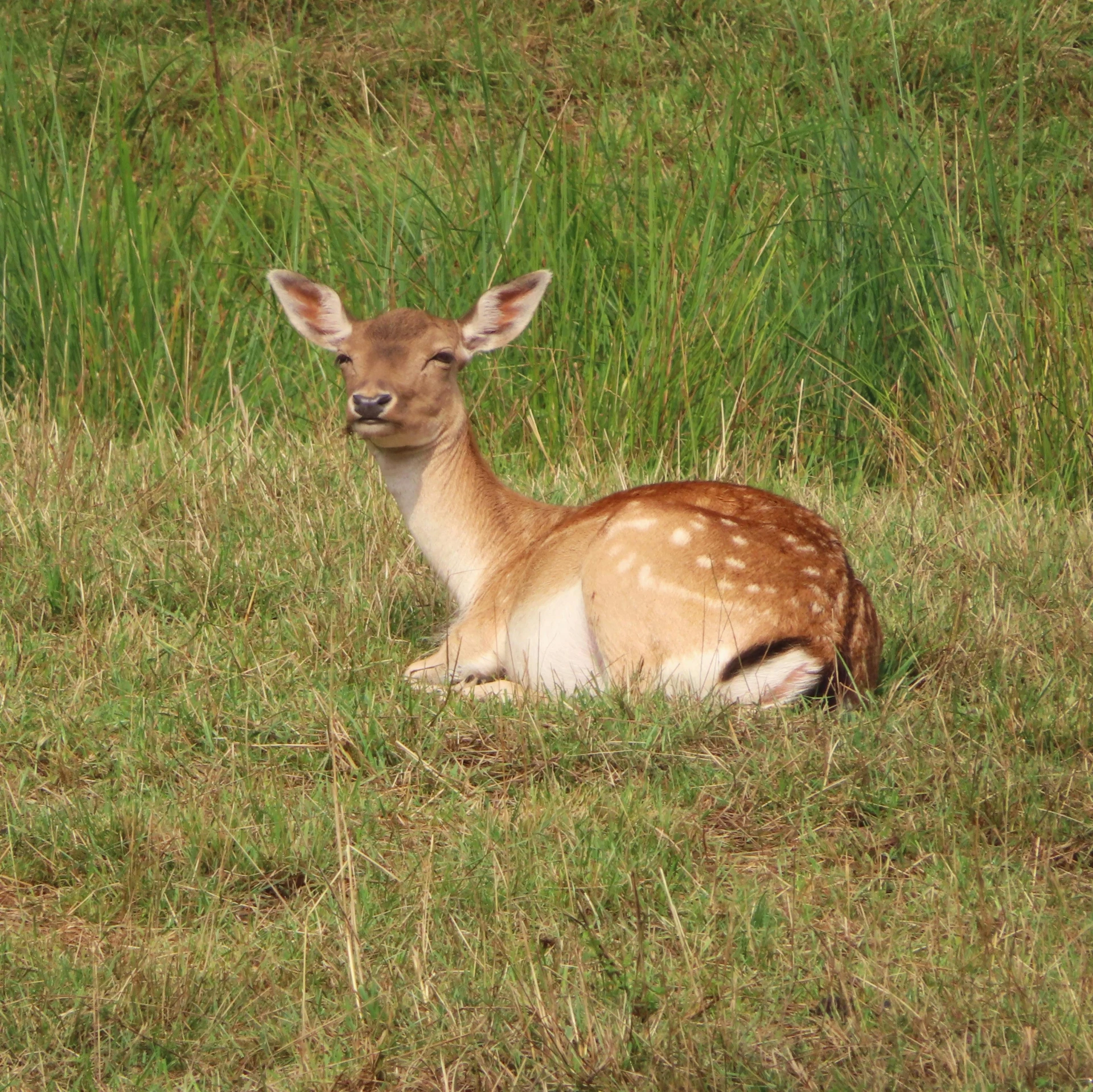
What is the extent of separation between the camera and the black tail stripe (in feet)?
12.1

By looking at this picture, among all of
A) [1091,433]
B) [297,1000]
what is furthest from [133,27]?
[297,1000]

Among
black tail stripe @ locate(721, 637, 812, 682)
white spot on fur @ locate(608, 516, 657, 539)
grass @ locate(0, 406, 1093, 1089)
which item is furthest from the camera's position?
white spot on fur @ locate(608, 516, 657, 539)

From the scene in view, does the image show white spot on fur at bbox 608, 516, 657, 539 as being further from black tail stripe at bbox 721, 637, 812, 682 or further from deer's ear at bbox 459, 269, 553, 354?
deer's ear at bbox 459, 269, 553, 354

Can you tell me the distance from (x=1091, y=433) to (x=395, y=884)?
383cm

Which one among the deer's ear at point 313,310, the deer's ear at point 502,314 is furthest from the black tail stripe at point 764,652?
the deer's ear at point 313,310

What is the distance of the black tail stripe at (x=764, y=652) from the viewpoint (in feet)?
12.1

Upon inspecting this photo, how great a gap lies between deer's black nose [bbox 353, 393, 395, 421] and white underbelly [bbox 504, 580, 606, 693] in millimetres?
704

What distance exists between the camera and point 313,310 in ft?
16.0

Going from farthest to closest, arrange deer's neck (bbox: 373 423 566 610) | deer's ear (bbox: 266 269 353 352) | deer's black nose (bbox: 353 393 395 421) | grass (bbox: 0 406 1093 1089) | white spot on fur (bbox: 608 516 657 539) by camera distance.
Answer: deer's ear (bbox: 266 269 353 352)
deer's neck (bbox: 373 423 566 610)
deer's black nose (bbox: 353 393 395 421)
white spot on fur (bbox: 608 516 657 539)
grass (bbox: 0 406 1093 1089)

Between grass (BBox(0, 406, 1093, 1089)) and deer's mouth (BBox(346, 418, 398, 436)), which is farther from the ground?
deer's mouth (BBox(346, 418, 398, 436))

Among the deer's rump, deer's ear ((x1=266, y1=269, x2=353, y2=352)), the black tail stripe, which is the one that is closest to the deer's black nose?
deer's ear ((x1=266, y1=269, x2=353, y2=352))

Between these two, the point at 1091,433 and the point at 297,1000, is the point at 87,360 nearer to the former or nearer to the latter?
the point at 1091,433

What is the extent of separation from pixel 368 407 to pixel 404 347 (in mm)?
289

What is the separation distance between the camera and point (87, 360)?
261 inches
